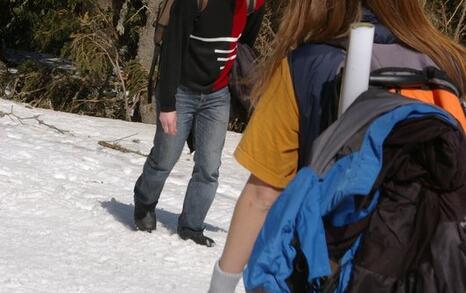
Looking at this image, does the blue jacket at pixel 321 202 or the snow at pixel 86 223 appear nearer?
the blue jacket at pixel 321 202

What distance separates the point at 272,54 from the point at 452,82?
454 mm

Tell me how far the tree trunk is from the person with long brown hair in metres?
11.0

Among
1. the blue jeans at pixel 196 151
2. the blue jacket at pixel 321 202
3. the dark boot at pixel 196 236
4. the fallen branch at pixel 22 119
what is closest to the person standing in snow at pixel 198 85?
the blue jeans at pixel 196 151

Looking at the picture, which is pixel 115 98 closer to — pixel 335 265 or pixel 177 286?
pixel 177 286

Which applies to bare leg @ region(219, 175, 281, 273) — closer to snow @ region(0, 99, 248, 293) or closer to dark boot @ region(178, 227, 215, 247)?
snow @ region(0, 99, 248, 293)

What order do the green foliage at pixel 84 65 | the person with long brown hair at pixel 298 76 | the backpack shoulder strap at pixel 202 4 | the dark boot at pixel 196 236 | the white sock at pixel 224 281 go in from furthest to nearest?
the green foliage at pixel 84 65 < the dark boot at pixel 196 236 < the backpack shoulder strap at pixel 202 4 < the white sock at pixel 224 281 < the person with long brown hair at pixel 298 76

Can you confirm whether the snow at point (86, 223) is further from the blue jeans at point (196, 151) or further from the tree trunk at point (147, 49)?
the tree trunk at point (147, 49)

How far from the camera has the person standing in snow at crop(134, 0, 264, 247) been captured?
17.1 ft

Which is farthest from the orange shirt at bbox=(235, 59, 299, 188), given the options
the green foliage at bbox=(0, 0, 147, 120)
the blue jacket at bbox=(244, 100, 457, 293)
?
the green foliage at bbox=(0, 0, 147, 120)

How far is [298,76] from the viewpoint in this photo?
2.38 meters

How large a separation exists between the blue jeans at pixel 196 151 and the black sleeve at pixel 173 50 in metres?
0.20

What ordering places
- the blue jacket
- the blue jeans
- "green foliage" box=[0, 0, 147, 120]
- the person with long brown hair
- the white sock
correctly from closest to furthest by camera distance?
the blue jacket → the person with long brown hair → the white sock → the blue jeans → "green foliage" box=[0, 0, 147, 120]

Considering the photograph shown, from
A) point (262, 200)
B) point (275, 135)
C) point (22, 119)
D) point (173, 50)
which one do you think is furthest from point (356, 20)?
point (22, 119)

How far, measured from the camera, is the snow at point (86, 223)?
5.18 metres
